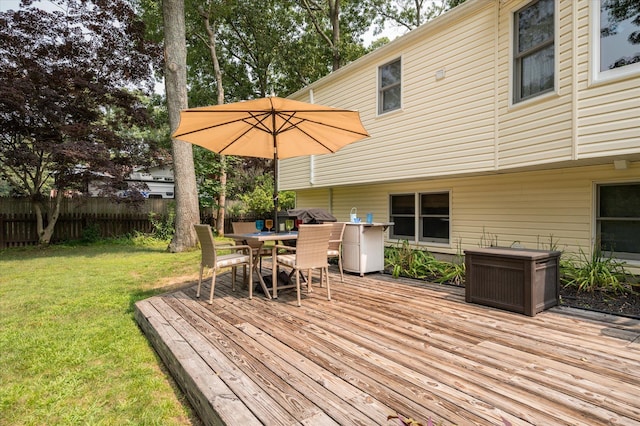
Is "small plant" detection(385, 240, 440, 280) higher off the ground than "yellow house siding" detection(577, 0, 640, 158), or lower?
lower

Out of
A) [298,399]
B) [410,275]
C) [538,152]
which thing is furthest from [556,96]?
[298,399]

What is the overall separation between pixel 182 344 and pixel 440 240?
19.4ft

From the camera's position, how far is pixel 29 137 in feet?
31.4

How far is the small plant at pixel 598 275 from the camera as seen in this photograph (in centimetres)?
436

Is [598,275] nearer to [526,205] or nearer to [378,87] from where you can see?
[526,205]

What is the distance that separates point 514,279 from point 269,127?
3996mm

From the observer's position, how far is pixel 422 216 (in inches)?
302

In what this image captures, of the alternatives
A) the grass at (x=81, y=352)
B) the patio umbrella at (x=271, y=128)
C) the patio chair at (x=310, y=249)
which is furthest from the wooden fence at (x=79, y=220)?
the patio chair at (x=310, y=249)

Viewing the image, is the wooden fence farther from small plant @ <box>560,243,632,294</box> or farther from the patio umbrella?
small plant @ <box>560,243,632,294</box>

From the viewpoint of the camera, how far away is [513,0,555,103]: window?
4.71 metres

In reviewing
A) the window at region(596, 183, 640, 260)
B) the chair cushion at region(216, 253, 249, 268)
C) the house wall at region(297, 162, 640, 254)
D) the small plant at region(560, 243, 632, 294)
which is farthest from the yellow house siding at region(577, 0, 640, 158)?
the chair cushion at region(216, 253, 249, 268)

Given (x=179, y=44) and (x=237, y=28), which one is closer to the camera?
(x=179, y=44)

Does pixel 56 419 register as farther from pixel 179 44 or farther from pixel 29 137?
pixel 29 137

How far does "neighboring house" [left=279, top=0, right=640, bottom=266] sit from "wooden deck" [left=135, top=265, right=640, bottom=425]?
2199 millimetres
